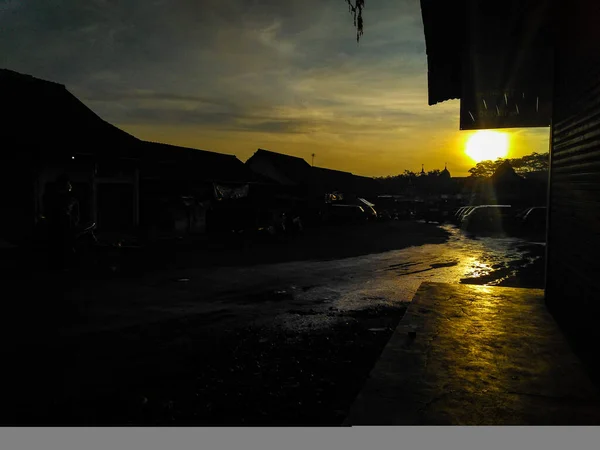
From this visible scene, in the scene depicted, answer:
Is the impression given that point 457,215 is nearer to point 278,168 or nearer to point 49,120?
point 278,168

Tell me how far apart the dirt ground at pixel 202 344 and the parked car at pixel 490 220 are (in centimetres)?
1400

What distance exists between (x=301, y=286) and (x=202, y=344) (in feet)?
13.0

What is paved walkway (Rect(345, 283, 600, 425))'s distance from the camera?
103 inches

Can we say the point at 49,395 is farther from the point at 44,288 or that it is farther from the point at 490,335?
the point at 44,288

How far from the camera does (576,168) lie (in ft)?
13.1

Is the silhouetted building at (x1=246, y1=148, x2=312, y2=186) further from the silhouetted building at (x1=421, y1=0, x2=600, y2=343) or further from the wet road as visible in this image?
the silhouetted building at (x1=421, y1=0, x2=600, y2=343)

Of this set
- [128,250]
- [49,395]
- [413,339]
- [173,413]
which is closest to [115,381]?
[49,395]

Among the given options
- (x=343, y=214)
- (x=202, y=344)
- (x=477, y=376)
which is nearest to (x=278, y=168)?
(x=343, y=214)

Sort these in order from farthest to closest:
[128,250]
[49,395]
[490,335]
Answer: [128,250], [490,335], [49,395]

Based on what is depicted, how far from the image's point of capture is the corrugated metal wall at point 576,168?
338 centimetres

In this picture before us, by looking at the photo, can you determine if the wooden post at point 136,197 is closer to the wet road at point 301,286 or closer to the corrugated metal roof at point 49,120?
the corrugated metal roof at point 49,120

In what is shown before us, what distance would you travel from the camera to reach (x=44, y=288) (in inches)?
318

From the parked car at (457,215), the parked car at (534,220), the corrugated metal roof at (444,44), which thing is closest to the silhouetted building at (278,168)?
the parked car at (457,215)

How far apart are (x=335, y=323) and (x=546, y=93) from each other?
4.38 meters
